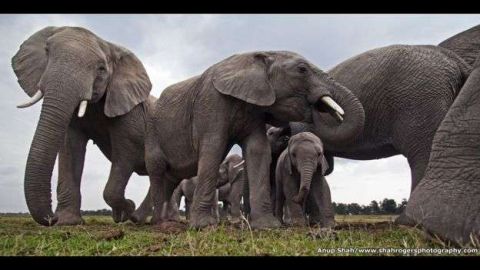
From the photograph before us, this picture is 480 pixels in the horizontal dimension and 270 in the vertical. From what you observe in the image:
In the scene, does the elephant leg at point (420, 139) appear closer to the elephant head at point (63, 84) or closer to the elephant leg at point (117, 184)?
the elephant head at point (63, 84)

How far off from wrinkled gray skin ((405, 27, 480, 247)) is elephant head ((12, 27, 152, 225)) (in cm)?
326

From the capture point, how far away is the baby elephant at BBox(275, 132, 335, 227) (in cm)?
539

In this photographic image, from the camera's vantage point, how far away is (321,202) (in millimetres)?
5793

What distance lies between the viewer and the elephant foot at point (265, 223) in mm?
4508

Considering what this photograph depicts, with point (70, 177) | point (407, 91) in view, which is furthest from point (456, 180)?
point (70, 177)

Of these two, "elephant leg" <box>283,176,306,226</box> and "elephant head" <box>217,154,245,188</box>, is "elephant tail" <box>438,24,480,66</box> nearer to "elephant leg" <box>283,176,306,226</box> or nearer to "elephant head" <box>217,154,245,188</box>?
"elephant leg" <box>283,176,306,226</box>

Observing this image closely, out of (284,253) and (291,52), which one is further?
(291,52)

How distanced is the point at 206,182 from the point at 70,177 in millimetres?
2437

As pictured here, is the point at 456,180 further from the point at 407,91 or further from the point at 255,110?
the point at 255,110

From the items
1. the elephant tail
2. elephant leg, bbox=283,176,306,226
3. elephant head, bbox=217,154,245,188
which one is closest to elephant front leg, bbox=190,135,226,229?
elephant leg, bbox=283,176,306,226

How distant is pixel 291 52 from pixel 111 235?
2.56 m

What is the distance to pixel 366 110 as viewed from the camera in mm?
5457
